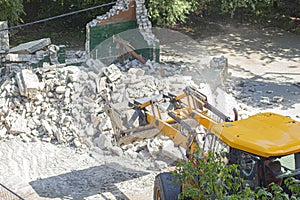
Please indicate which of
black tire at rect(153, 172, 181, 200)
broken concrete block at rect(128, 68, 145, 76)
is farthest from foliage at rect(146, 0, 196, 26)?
black tire at rect(153, 172, 181, 200)

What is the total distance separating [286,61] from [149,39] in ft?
14.4

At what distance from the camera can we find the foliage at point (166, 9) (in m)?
16.6

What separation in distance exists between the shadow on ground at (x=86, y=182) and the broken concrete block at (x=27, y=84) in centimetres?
235

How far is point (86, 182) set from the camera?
885 centimetres

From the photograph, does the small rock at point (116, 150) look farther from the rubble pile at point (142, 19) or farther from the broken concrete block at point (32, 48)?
the rubble pile at point (142, 19)

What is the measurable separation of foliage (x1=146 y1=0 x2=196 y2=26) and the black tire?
33.0 feet

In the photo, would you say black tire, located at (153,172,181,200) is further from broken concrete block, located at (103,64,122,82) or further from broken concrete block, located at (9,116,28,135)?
broken concrete block, located at (103,64,122,82)

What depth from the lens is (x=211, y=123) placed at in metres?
7.52

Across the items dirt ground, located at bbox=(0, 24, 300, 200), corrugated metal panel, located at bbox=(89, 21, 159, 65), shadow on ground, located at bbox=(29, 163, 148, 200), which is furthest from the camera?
corrugated metal panel, located at bbox=(89, 21, 159, 65)

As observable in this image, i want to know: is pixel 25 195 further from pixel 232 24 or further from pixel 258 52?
pixel 232 24

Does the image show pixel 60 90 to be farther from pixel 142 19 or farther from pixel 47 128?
pixel 142 19

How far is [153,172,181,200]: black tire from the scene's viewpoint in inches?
277

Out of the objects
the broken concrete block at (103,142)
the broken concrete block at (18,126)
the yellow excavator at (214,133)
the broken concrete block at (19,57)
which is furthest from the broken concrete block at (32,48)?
the yellow excavator at (214,133)

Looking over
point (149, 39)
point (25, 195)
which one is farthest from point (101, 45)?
point (25, 195)
